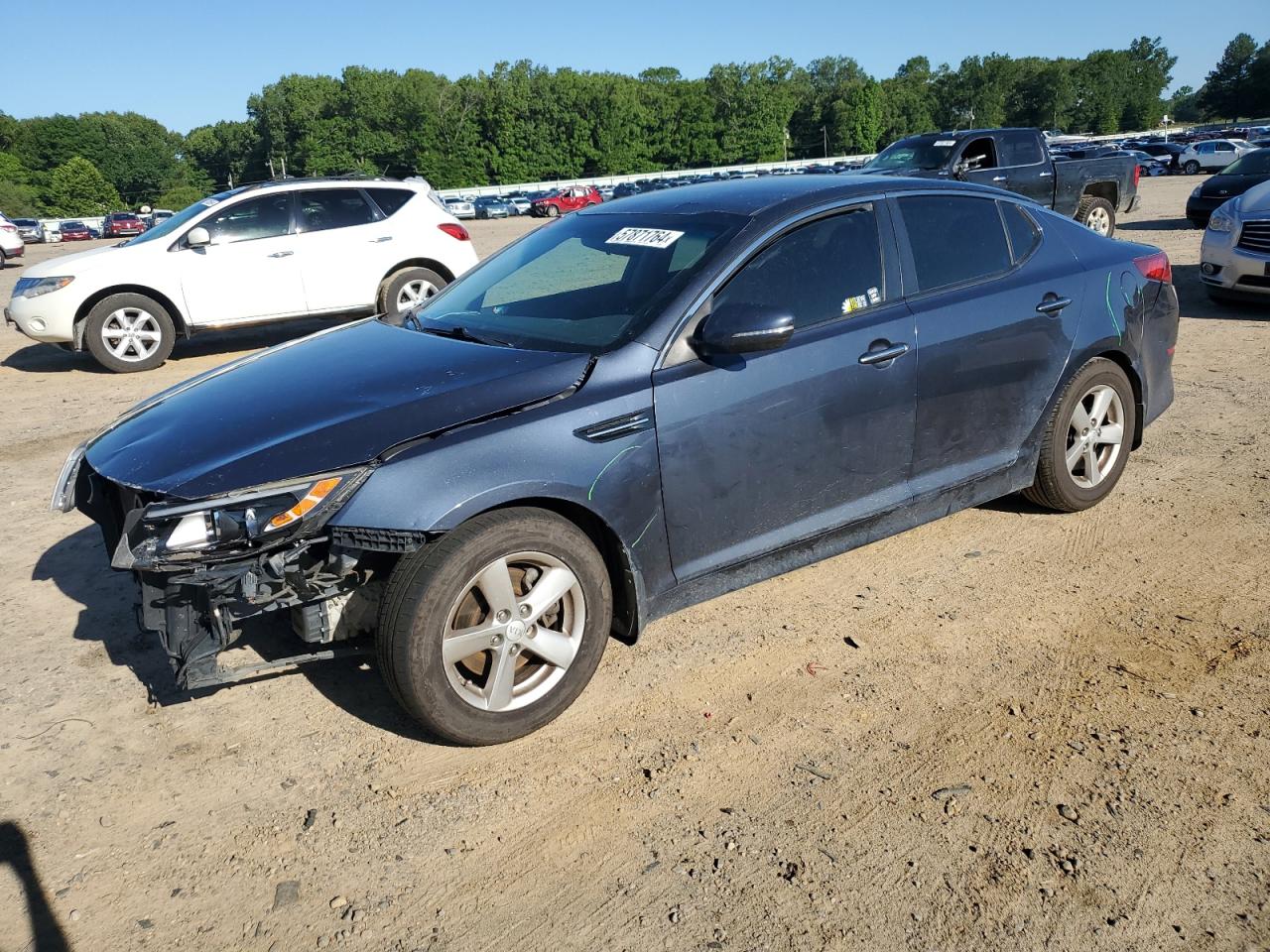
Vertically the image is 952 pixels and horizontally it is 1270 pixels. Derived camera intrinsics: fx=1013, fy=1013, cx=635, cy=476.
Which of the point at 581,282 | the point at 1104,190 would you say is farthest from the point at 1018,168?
the point at 581,282

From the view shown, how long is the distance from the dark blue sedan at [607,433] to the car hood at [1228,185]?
14.5 metres

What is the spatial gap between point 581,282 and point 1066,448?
241 cm

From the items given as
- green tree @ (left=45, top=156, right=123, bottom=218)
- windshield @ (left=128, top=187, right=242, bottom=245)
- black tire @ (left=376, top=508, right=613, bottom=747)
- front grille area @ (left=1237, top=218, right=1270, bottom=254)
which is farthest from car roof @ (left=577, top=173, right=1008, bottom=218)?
green tree @ (left=45, top=156, right=123, bottom=218)

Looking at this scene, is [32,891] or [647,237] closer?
[32,891]

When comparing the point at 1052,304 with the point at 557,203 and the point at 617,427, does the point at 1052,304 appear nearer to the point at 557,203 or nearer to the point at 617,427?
the point at 617,427

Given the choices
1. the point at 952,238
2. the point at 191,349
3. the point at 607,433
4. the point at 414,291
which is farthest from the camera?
the point at 191,349

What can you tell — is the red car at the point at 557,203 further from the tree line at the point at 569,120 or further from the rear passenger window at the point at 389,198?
the tree line at the point at 569,120

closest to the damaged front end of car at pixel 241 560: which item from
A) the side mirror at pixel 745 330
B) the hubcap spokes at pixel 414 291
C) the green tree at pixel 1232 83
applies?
the side mirror at pixel 745 330

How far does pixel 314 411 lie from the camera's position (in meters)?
3.35

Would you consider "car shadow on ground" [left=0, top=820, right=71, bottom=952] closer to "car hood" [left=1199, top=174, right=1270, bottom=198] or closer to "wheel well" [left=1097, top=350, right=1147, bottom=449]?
"wheel well" [left=1097, top=350, right=1147, bottom=449]

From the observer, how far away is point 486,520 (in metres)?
3.11

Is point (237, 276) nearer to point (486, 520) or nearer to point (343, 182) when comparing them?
point (343, 182)

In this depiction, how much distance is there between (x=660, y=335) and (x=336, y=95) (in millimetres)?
143625

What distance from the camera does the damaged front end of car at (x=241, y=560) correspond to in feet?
9.76
